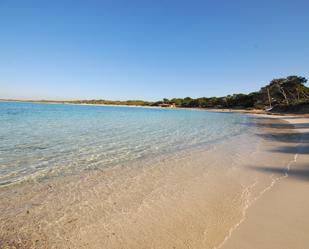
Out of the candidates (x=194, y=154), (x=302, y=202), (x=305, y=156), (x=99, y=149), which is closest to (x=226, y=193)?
(x=302, y=202)

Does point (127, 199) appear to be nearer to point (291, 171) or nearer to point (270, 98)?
point (291, 171)

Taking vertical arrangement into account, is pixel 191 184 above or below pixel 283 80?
below

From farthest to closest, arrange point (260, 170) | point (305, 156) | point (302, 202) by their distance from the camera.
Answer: point (305, 156)
point (260, 170)
point (302, 202)

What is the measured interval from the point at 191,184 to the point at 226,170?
1.80 metres

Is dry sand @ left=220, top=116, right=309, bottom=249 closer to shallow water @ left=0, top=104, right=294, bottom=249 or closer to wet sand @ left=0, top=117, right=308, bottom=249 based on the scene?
wet sand @ left=0, top=117, right=308, bottom=249

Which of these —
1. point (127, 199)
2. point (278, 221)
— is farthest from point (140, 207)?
point (278, 221)

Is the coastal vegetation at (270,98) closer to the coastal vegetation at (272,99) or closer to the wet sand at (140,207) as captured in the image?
the coastal vegetation at (272,99)

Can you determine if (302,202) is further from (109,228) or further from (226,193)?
(109,228)

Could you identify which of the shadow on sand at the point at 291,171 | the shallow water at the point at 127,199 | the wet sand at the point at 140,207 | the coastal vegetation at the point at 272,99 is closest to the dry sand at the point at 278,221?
the wet sand at the point at 140,207

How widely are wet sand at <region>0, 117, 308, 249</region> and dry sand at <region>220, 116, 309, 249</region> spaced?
5 cm

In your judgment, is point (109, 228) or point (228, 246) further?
point (109, 228)

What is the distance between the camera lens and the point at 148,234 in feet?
10.9

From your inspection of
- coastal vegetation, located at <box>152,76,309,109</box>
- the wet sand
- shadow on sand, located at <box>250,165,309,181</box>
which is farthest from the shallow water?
coastal vegetation, located at <box>152,76,309,109</box>

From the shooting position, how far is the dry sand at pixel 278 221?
3008mm
